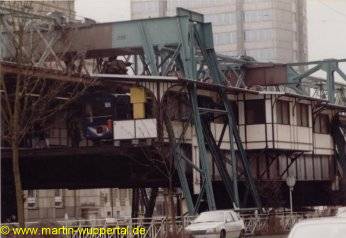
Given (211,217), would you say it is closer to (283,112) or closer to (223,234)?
(223,234)

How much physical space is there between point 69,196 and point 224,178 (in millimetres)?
40022

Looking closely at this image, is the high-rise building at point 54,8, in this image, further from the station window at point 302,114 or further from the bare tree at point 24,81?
the station window at point 302,114

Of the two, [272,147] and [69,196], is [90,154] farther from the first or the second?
[69,196]

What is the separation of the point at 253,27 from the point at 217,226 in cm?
12777

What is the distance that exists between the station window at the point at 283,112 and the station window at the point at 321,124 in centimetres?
726

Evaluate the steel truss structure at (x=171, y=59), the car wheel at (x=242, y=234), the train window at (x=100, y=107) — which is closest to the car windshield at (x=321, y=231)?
the steel truss structure at (x=171, y=59)

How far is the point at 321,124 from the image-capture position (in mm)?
65875

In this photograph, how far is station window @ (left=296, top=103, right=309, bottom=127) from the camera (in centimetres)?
5981

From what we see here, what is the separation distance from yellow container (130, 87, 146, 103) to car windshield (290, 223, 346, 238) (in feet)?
110

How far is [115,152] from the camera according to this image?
4575 centimetres

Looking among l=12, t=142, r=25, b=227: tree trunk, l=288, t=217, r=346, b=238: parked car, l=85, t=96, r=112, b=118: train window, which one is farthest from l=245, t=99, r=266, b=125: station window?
l=288, t=217, r=346, b=238: parked car

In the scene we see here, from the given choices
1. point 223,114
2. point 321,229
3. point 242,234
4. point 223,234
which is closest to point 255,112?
point 223,114

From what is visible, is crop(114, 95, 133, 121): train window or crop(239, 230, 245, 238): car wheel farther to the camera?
crop(114, 95, 133, 121): train window

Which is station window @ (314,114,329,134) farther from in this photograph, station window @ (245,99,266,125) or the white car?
the white car
